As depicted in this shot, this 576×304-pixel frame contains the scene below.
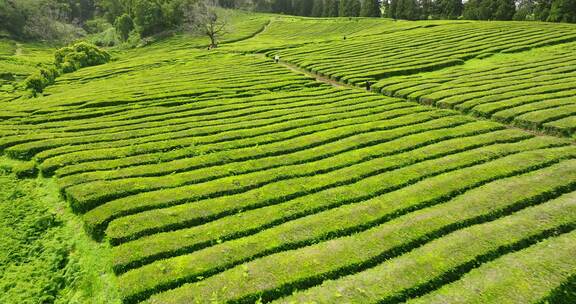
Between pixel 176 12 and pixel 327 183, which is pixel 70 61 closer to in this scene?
pixel 176 12

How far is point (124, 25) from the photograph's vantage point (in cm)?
13212

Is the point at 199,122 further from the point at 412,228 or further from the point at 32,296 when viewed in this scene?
the point at 412,228

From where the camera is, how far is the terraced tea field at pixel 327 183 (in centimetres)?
1544

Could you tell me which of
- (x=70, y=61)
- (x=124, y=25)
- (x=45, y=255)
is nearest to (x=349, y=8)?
(x=124, y=25)

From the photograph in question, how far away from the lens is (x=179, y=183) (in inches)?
928

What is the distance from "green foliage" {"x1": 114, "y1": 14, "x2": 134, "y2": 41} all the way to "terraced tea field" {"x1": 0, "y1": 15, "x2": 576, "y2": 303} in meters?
94.4

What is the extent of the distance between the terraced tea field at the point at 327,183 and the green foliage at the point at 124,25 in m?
94.4

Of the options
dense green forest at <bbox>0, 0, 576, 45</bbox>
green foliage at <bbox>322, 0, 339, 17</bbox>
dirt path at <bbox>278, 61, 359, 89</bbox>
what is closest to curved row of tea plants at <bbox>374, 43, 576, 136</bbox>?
dirt path at <bbox>278, 61, 359, 89</bbox>

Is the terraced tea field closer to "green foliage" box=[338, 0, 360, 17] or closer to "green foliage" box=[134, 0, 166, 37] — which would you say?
"green foliage" box=[134, 0, 166, 37]

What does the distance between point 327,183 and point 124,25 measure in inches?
5119

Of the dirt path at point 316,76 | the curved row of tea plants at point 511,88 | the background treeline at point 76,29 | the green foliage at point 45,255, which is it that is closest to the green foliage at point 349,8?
the background treeline at point 76,29

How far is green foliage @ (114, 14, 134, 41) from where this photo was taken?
430ft

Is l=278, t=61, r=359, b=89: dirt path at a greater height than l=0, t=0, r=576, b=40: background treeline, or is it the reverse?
l=0, t=0, r=576, b=40: background treeline

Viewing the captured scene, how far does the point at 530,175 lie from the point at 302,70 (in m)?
39.8
